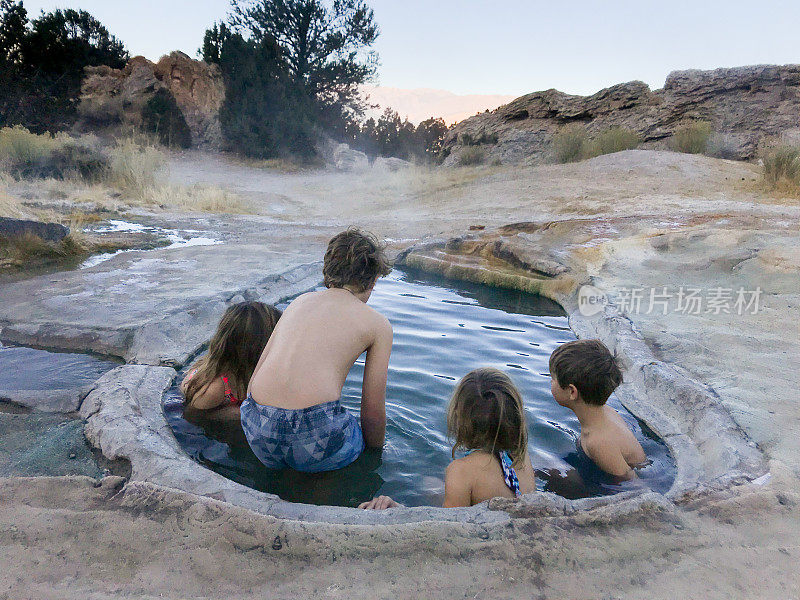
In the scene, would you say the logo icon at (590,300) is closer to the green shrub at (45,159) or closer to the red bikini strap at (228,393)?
the red bikini strap at (228,393)

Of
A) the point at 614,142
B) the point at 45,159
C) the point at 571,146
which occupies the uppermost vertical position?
the point at 614,142

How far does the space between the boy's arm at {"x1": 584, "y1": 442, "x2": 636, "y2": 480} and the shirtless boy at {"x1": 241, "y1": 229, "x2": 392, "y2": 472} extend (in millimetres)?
1009

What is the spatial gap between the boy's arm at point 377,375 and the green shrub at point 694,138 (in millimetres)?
15638

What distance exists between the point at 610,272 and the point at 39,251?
5.67 meters

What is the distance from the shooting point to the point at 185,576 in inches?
67.8

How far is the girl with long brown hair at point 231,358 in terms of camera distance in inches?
122

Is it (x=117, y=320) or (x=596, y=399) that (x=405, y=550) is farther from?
(x=117, y=320)

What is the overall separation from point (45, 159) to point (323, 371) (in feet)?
46.7

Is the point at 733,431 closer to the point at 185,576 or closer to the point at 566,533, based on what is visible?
the point at 566,533

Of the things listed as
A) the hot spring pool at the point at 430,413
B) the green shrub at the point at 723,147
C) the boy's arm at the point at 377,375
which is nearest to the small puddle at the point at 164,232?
the hot spring pool at the point at 430,413

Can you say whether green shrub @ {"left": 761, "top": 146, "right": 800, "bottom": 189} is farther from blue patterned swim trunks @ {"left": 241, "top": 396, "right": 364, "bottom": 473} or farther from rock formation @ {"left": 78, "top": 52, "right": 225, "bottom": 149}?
rock formation @ {"left": 78, "top": 52, "right": 225, "bottom": 149}

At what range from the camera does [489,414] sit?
2301 millimetres

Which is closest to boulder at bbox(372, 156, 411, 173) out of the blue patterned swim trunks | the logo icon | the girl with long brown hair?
the logo icon

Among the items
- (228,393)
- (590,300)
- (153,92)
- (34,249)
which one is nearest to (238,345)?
(228,393)
